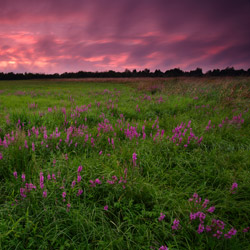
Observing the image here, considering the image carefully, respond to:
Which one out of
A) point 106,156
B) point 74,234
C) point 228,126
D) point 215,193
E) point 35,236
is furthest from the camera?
point 228,126

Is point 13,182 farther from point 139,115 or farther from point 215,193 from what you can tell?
point 139,115

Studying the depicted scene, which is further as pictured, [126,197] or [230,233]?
[126,197]

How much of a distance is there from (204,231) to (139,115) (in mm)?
4748

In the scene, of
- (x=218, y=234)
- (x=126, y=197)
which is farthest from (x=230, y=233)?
Result: (x=126, y=197)

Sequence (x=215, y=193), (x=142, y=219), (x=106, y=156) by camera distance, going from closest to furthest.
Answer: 1. (x=142, y=219)
2. (x=215, y=193)
3. (x=106, y=156)

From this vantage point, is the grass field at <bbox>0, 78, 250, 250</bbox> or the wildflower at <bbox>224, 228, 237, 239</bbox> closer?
the wildflower at <bbox>224, 228, 237, 239</bbox>

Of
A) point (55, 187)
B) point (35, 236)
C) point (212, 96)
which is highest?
point (212, 96)

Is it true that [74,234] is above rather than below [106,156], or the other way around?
below

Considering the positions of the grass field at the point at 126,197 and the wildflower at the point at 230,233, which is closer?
the wildflower at the point at 230,233

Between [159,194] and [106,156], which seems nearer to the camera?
[159,194]

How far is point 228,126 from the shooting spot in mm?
4516

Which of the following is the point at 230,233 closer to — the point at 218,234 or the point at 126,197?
the point at 218,234

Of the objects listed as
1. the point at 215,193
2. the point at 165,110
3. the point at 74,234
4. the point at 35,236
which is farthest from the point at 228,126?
the point at 35,236

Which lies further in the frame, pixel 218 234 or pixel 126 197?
pixel 126 197
